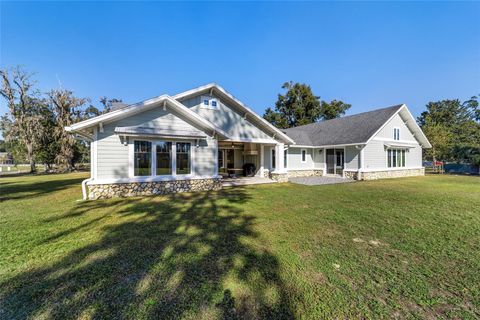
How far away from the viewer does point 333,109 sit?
125 ft

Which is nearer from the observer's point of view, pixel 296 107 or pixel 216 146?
pixel 216 146

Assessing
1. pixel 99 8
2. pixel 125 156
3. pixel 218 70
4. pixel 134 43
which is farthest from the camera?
pixel 218 70

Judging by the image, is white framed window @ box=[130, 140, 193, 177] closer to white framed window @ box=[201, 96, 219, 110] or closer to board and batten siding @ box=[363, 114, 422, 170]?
white framed window @ box=[201, 96, 219, 110]

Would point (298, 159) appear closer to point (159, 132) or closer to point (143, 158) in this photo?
point (159, 132)

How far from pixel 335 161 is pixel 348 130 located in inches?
119

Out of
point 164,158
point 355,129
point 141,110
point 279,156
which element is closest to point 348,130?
point 355,129

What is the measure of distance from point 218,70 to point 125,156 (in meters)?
16.7

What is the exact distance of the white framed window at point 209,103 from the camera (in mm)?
12242

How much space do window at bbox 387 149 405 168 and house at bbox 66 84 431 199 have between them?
9cm

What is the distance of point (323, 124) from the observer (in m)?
22.6

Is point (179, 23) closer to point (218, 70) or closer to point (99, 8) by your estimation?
point (99, 8)

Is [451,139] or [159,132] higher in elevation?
[451,139]

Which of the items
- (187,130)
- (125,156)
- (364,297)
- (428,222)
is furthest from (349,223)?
(125,156)

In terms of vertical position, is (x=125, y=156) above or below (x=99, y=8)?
below
